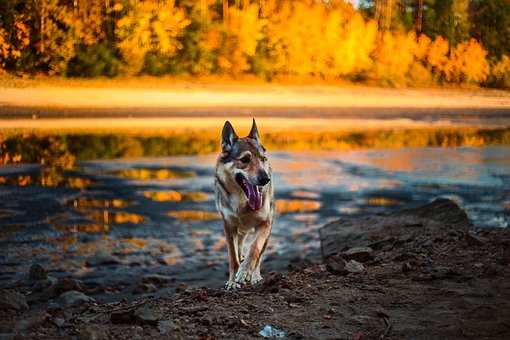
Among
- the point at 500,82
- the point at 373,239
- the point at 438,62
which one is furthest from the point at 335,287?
the point at 438,62

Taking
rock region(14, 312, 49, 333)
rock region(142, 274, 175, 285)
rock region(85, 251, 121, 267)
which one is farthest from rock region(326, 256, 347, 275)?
rock region(85, 251, 121, 267)

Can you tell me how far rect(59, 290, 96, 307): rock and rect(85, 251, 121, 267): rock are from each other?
187 centimetres

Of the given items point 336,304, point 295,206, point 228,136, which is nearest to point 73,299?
point 228,136

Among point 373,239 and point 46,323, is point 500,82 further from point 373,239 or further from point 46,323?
point 46,323

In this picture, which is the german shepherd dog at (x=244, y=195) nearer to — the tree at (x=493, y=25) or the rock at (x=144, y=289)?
the rock at (x=144, y=289)

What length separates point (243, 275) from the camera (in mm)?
7859

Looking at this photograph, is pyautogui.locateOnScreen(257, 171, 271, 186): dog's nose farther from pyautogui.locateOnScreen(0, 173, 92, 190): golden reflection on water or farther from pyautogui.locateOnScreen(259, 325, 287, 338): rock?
pyautogui.locateOnScreen(0, 173, 92, 190): golden reflection on water

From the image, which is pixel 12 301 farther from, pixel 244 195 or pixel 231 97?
pixel 231 97

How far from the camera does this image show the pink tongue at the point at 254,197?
25.4ft

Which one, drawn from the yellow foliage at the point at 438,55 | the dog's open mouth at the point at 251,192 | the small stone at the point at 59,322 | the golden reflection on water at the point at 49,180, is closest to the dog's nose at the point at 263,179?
the dog's open mouth at the point at 251,192

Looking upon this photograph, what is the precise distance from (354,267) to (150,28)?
6768cm

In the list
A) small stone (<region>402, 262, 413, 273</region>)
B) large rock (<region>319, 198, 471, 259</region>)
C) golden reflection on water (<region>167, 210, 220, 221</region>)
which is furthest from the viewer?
golden reflection on water (<region>167, 210, 220, 221</region>)

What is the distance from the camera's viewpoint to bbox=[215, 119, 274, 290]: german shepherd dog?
7.73m

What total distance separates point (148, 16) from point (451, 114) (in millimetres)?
31444
